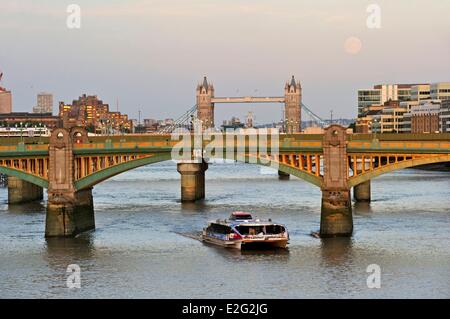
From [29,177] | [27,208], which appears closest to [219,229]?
[29,177]

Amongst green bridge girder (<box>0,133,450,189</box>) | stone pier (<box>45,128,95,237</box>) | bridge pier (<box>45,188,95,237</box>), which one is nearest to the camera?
green bridge girder (<box>0,133,450,189</box>)

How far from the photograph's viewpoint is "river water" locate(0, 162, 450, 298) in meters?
61.2

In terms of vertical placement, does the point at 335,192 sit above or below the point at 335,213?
above

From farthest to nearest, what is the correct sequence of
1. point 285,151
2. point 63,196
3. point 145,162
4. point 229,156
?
1. point 145,162
2. point 229,156
3. point 285,151
4. point 63,196

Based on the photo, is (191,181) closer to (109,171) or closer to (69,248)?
(109,171)

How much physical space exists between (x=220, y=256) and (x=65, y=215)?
13.8 meters

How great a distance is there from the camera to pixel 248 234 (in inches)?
3014

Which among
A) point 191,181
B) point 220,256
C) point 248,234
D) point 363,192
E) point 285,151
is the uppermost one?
point 285,151

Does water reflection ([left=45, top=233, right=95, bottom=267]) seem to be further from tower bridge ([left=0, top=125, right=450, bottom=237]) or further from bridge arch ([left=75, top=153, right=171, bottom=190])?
bridge arch ([left=75, top=153, right=171, bottom=190])

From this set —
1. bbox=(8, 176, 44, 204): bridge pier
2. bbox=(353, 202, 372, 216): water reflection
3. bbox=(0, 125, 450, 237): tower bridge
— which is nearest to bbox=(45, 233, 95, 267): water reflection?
bbox=(0, 125, 450, 237): tower bridge

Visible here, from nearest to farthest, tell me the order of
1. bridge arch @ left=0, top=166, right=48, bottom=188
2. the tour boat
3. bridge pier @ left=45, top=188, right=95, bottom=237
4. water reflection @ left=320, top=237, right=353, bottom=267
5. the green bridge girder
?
water reflection @ left=320, top=237, right=353, bottom=267 < the tour boat < the green bridge girder < bridge pier @ left=45, top=188, right=95, bottom=237 < bridge arch @ left=0, top=166, right=48, bottom=188

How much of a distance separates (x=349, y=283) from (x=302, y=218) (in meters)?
30.7

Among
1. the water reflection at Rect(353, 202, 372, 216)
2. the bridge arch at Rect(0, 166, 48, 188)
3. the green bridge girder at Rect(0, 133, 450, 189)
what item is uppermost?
the green bridge girder at Rect(0, 133, 450, 189)
